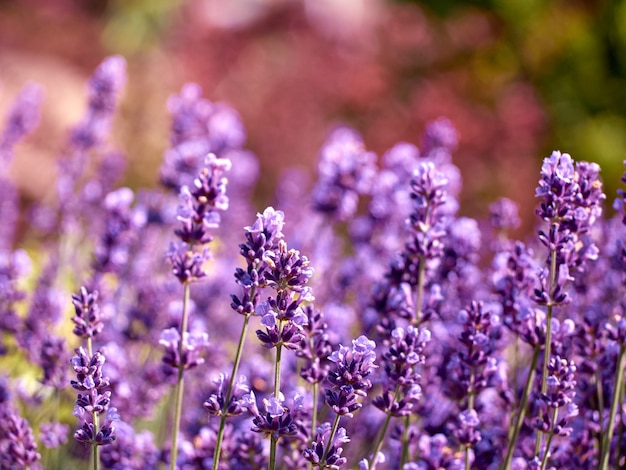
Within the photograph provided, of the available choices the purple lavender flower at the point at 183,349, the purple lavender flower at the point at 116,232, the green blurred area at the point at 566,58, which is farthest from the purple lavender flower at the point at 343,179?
the green blurred area at the point at 566,58

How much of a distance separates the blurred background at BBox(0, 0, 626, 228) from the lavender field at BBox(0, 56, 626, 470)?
500cm

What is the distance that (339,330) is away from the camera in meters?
2.28

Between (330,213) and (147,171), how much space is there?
611 cm

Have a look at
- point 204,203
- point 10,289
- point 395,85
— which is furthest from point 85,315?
point 395,85

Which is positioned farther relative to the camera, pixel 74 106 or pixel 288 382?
pixel 74 106

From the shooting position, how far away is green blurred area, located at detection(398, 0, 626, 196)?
8727 millimetres

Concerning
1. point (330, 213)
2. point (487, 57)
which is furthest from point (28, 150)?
point (330, 213)

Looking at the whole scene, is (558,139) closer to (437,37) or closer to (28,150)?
(437,37)

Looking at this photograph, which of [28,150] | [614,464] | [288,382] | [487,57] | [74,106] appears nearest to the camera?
[614,464]

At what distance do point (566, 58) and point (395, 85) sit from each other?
6.13 feet

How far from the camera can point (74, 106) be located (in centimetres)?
834

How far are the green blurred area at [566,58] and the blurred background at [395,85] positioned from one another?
0.02 metres

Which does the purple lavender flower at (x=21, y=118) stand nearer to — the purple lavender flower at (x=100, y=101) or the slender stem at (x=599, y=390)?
the purple lavender flower at (x=100, y=101)

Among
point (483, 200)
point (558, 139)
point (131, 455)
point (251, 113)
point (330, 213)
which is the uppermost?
point (251, 113)
